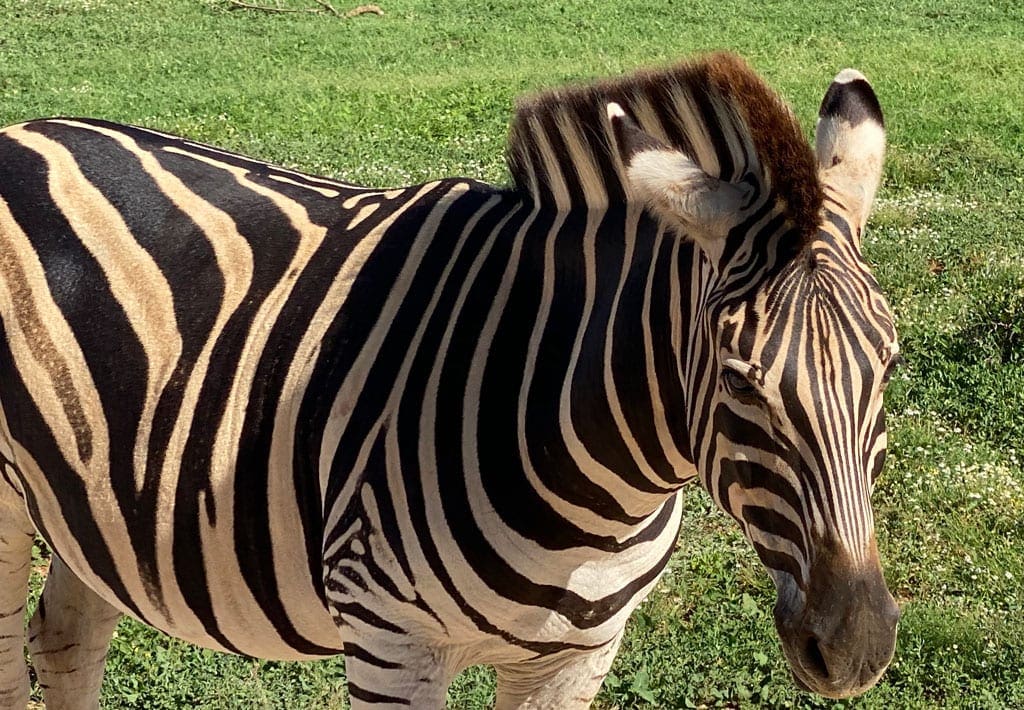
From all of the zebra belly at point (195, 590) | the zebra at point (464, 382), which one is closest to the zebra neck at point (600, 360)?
the zebra at point (464, 382)

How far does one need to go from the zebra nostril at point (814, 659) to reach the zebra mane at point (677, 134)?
702 millimetres

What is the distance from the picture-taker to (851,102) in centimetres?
241

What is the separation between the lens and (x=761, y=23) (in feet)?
50.9

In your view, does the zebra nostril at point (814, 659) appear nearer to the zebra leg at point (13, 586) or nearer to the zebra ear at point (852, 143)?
the zebra ear at point (852, 143)

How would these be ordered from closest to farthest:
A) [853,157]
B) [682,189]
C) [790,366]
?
[790,366] < [682,189] < [853,157]

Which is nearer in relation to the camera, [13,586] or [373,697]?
[373,697]

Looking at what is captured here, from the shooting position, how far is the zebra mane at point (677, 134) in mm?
2152

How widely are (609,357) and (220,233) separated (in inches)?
45.9

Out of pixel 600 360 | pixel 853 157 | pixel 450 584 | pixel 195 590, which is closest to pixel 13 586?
pixel 195 590

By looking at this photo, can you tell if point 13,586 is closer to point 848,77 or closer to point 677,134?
point 677,134

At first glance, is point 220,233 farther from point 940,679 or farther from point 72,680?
point 940,679

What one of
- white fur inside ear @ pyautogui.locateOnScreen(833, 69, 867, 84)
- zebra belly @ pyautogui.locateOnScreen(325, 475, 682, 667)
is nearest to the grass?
white fur inside ear @ pyautogui.locateOnScreen(833, 69, 867, 84)

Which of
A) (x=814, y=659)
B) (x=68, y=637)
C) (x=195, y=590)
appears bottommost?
(x=68, y=637)

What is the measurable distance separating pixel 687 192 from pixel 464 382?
2.32 feet
